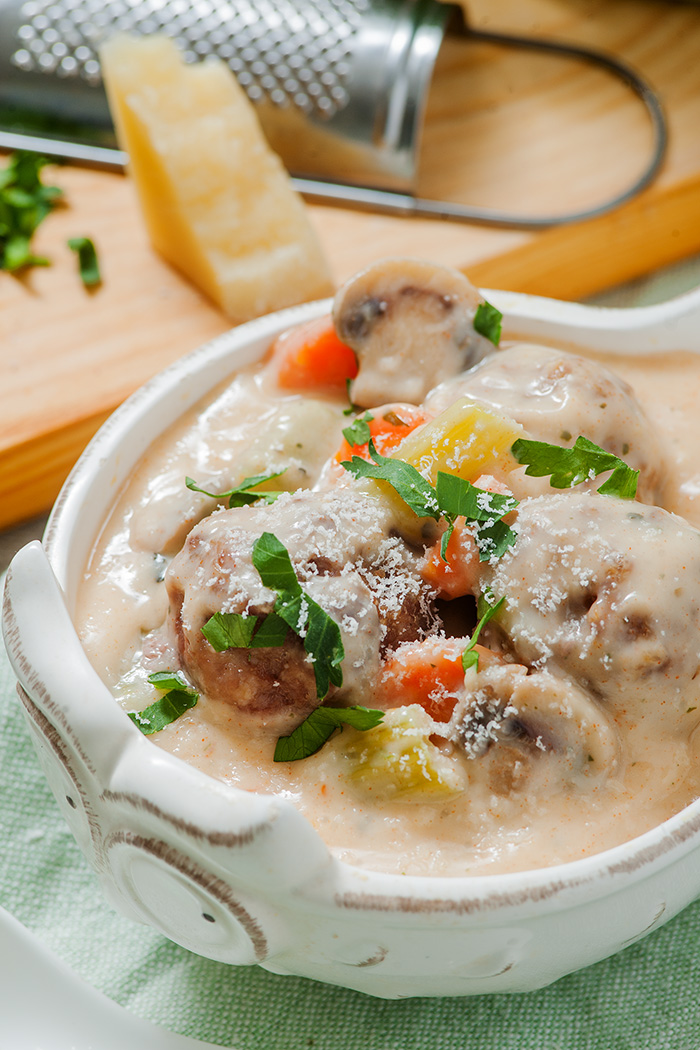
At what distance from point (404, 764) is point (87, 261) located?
7.10 feet

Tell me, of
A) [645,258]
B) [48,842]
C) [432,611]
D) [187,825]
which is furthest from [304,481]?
[645,258]

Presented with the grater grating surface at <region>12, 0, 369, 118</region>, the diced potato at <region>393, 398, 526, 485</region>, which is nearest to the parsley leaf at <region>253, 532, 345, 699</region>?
the diced potato at <region>393, 398, 526, 485</region>

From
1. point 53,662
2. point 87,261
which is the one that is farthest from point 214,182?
point 53,662

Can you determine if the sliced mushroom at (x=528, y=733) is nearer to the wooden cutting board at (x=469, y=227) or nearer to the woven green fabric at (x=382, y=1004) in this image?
the woven green fabric at (x=382, y=1004)

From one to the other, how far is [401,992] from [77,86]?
9.49 feet

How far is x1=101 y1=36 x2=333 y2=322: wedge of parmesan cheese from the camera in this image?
2.88 metres

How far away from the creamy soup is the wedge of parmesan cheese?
1.38 metres

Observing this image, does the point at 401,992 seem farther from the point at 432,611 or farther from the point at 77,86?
the point at 77,86

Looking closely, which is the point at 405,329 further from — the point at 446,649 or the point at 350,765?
the point at 350,765

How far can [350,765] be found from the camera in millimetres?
1409

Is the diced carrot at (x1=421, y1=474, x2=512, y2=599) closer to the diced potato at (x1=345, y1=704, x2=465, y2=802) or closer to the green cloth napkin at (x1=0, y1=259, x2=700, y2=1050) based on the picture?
the diced potato at (x1=345, y1=704, x2=465, y2=802)

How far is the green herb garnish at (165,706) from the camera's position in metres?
1.48

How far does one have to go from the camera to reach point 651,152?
11.1ft

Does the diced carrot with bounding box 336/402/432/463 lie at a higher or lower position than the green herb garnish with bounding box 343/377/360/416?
higher
